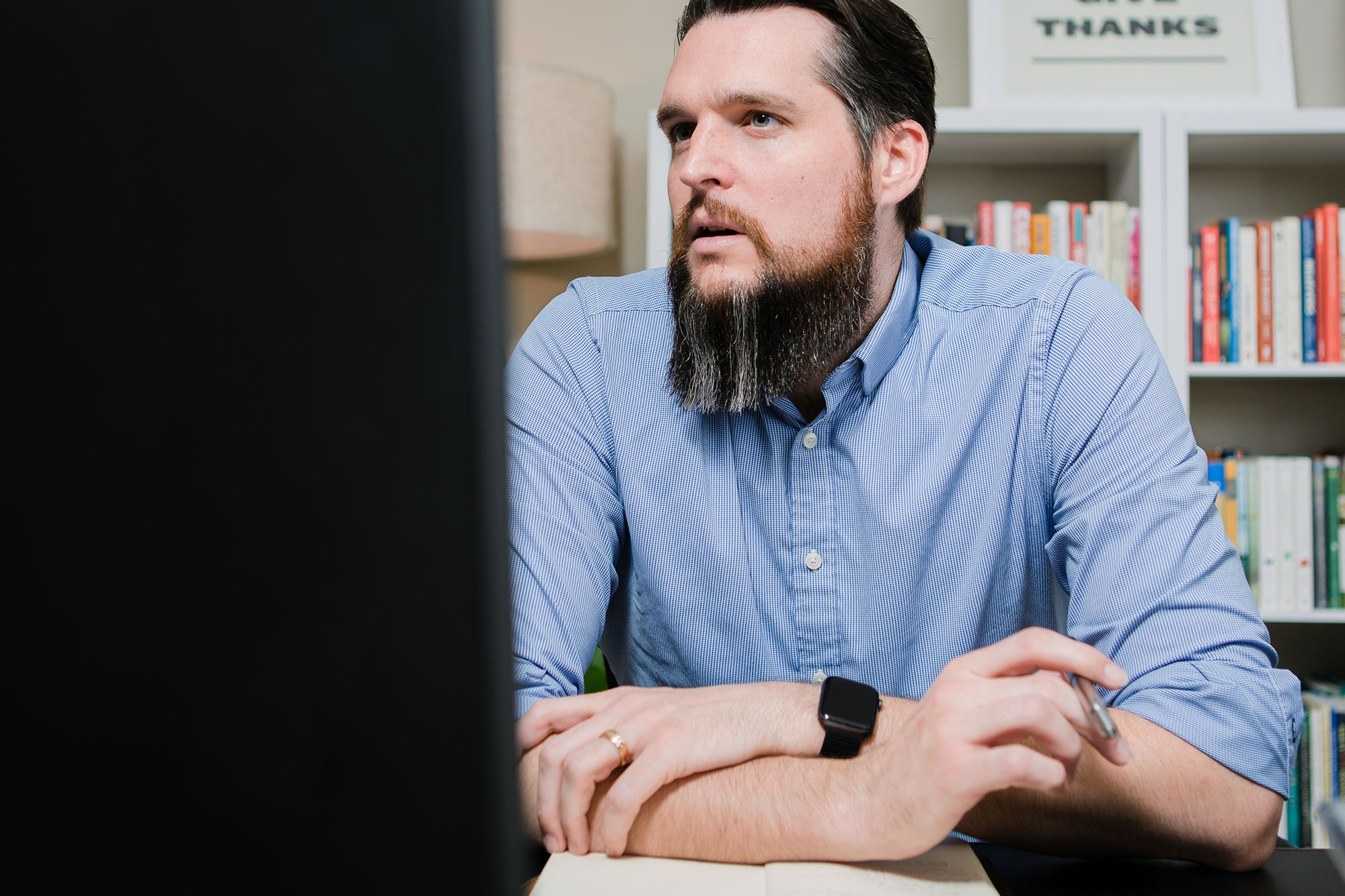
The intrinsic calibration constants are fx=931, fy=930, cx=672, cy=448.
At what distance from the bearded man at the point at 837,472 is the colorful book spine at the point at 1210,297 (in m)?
0.89

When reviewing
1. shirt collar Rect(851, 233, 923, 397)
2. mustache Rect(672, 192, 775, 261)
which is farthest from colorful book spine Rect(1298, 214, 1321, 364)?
mustache Rect(672, 192, 775, 261)

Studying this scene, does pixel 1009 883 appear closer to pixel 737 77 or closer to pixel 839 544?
pixel 839 544

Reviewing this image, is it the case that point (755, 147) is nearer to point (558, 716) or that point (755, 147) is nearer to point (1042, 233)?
point (558, 716)

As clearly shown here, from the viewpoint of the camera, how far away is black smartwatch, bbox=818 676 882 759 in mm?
633

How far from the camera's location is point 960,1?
2.12 metres

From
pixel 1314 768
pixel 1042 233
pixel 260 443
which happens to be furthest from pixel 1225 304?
pixel 260 443

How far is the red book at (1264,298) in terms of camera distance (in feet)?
5.87

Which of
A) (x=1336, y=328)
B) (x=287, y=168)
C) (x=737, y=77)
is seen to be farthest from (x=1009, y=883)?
(x=1336, y=328)

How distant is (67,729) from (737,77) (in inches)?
40.1

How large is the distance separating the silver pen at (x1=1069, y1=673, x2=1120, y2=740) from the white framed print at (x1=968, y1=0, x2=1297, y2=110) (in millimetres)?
1574

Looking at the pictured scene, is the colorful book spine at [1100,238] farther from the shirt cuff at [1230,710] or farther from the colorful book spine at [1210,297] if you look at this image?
the shirt cuff at [1230,710]

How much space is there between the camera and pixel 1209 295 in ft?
5.91

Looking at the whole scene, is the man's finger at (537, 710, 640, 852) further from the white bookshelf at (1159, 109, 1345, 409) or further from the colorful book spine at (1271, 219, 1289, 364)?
the colorful book spine at (1271, 219, 1289, 364)

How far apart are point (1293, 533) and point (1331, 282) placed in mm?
485
